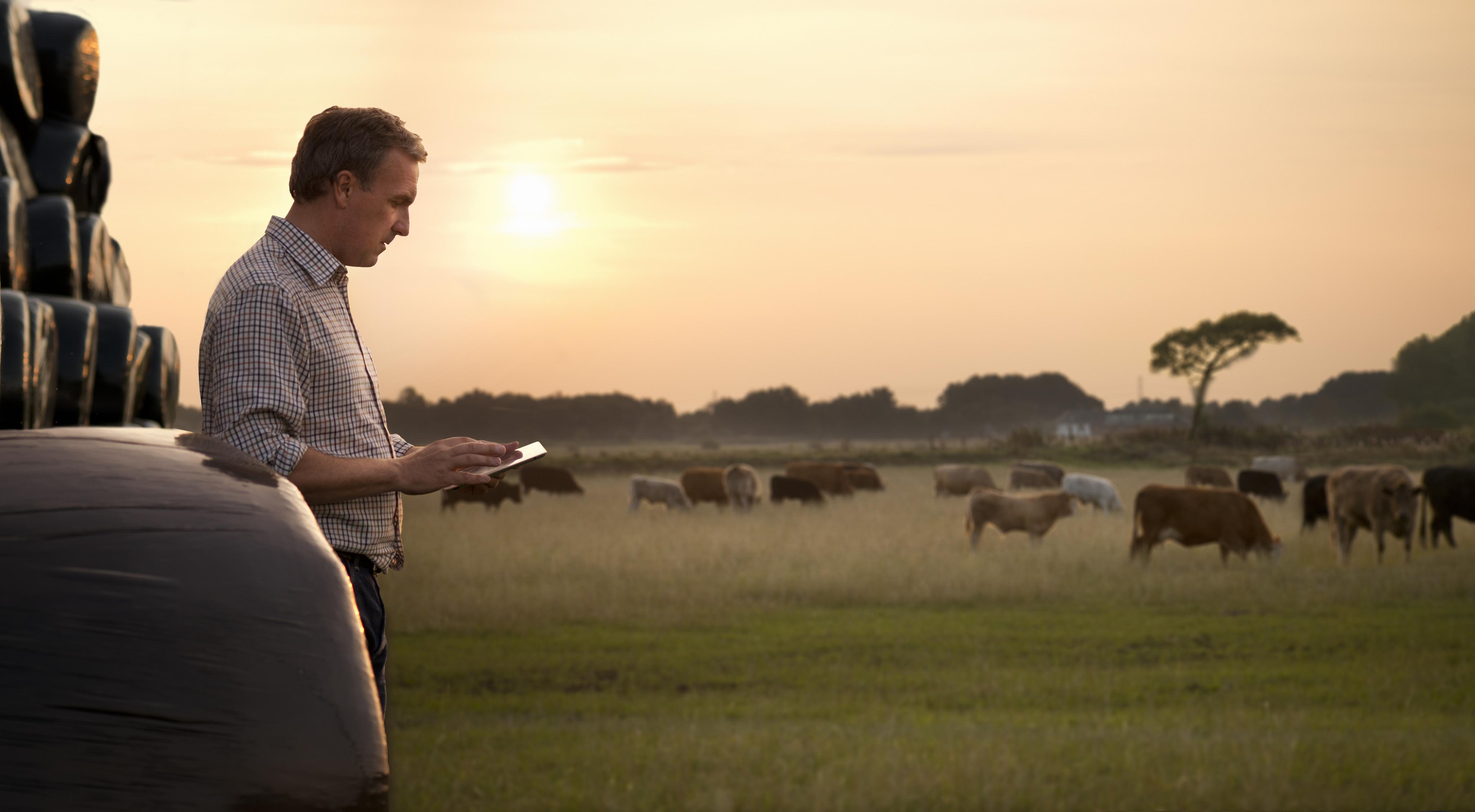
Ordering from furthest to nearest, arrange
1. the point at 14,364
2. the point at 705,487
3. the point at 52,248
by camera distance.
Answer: the point at 705,487, the point at 52,248, the point at 14,364

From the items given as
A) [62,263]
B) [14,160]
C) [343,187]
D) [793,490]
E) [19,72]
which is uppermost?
[19,72]

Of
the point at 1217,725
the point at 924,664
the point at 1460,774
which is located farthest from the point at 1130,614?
the point at 1460,774

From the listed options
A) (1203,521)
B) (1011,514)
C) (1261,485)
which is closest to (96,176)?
(1203,521)

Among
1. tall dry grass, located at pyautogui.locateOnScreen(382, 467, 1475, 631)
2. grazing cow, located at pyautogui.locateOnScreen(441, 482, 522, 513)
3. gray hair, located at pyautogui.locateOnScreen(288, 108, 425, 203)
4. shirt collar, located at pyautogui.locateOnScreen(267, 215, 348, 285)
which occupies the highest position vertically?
gray hair, located at pyautogui.locateOnScreen(288, 108, 425, 203)

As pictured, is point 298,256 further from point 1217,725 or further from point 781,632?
point 781,632

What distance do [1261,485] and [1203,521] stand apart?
19.0 m

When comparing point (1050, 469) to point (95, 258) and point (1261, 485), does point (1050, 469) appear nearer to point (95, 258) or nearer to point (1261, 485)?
point (1261, 485)

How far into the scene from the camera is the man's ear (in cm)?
230

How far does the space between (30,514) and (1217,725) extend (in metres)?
10.2

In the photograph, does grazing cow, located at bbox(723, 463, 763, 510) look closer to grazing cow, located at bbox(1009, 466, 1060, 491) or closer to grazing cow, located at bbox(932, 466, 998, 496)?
grazing cow, located at bbox(932, 466, 998, 496)

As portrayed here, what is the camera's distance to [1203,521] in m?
20.9

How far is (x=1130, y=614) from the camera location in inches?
635

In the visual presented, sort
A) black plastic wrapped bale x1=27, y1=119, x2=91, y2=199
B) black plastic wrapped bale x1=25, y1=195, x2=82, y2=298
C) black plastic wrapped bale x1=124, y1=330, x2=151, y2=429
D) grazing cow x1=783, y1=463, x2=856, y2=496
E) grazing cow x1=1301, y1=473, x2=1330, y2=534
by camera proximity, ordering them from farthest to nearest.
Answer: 1. grazing cow x1=783, y1=463, x2=856, y2=496
2. grazing cow x1=1301, y1=473, x2=1330, y2=534
3. black plastic wrapped bale x1=27, y1=119, x2=91, y2=199
4. black plastic wrapped bale x1=124, y1=330, x2=151, y2=429
5. black plastic wrapped bale x1=25, y1=195, x2=82, y2=298

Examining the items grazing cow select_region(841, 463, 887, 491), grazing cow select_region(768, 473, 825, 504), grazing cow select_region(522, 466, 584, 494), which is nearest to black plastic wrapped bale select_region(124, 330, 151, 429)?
grazing cow select_region(768, 473, 825, 504)
